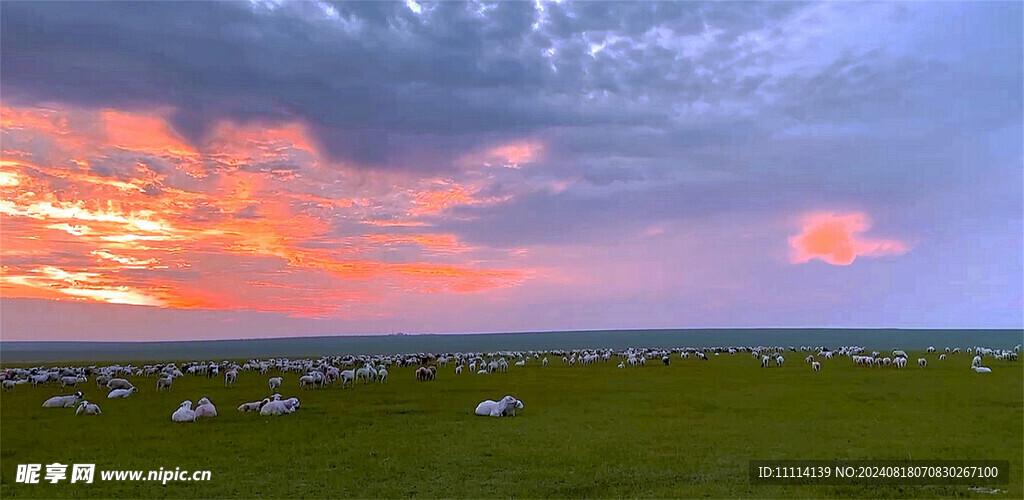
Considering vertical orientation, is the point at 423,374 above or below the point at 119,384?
above

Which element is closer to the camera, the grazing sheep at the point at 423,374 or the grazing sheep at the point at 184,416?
the grazing sheep at the point at 184,416

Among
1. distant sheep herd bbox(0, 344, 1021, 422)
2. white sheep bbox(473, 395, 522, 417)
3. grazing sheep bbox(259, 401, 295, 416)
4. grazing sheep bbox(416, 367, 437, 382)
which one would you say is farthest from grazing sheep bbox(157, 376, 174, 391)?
white sheep bbox(473, 395, 522, 417)

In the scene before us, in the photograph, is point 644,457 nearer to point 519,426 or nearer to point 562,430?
point 562,430

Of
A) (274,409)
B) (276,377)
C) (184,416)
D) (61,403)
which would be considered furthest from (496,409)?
(276,377)

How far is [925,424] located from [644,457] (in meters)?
10.1

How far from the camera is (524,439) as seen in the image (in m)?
17.2

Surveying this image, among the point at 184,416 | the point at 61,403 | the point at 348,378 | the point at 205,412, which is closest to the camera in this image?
the point at 184,416

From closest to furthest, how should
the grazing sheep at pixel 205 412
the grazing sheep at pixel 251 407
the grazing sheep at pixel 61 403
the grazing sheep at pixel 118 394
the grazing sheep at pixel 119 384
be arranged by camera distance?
the grazing sheep at pixel 205 412
the grazing sheep at pixel 251 407
the grazing sheep at pixel 61 403
the grazing sheep at pixel 118 394
the grazing sheep at pixel 119 384

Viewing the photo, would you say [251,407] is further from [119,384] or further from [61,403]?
[119,384]

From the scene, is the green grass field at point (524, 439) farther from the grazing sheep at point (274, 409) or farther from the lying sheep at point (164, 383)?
the lying sheep at point (164, 383)

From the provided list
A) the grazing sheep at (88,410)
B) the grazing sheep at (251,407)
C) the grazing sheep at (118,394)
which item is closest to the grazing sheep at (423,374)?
the grazing sheep at (118,394)

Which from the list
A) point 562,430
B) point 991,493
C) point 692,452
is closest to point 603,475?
point 692,452

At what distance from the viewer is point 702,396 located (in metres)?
27.4

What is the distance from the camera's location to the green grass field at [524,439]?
12.9 meters
